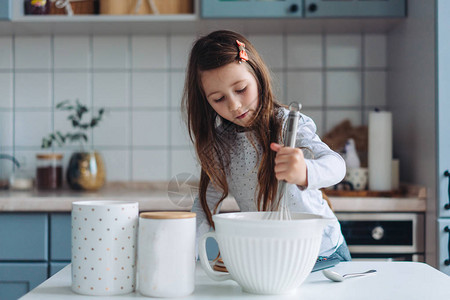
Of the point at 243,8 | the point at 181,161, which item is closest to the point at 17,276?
the point at 181,161

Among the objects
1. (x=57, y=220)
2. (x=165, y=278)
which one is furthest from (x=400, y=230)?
(x=165, y=278)

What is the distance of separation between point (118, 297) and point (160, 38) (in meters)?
1.72

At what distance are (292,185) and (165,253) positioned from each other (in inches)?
19.7

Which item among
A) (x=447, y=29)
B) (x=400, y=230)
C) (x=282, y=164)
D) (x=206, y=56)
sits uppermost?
(x=447, y=29)

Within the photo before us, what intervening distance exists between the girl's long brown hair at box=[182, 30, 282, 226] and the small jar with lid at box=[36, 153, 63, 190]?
3.55 feet

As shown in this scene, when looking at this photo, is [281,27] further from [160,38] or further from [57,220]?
[57,220]

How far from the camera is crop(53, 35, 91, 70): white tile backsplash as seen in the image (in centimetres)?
223

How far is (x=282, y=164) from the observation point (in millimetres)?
710

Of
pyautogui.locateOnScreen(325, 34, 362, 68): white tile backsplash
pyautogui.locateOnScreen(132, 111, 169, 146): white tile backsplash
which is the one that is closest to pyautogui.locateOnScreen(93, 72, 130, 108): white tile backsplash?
pyautogui.locateOnScreen(132, 111, 169, 146): white tile backsplash

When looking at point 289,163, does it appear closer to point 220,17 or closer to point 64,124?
point 220,17

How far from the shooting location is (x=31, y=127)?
87.8 inches

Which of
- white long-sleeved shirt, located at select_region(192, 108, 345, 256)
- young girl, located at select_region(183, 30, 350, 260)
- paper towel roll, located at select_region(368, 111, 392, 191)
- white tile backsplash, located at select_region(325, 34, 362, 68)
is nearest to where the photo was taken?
white long-sleeved shirt, located at select_region(192, 108, 345, 256)

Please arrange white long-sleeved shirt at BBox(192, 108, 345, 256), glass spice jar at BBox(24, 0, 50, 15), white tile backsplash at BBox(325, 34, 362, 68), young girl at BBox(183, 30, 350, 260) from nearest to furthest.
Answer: white long-sleeved shirt at BBox(192, 108, 345, 256)
young girl at BBox(183, 30, 350, 260)
glass spice jar at BBox(24, 0, 50, 15)
white tile backsplash at BBox(325, 34, 362, 68)

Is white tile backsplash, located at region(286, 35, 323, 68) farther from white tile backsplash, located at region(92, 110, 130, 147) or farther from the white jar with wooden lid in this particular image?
the white jar with wooden lid
